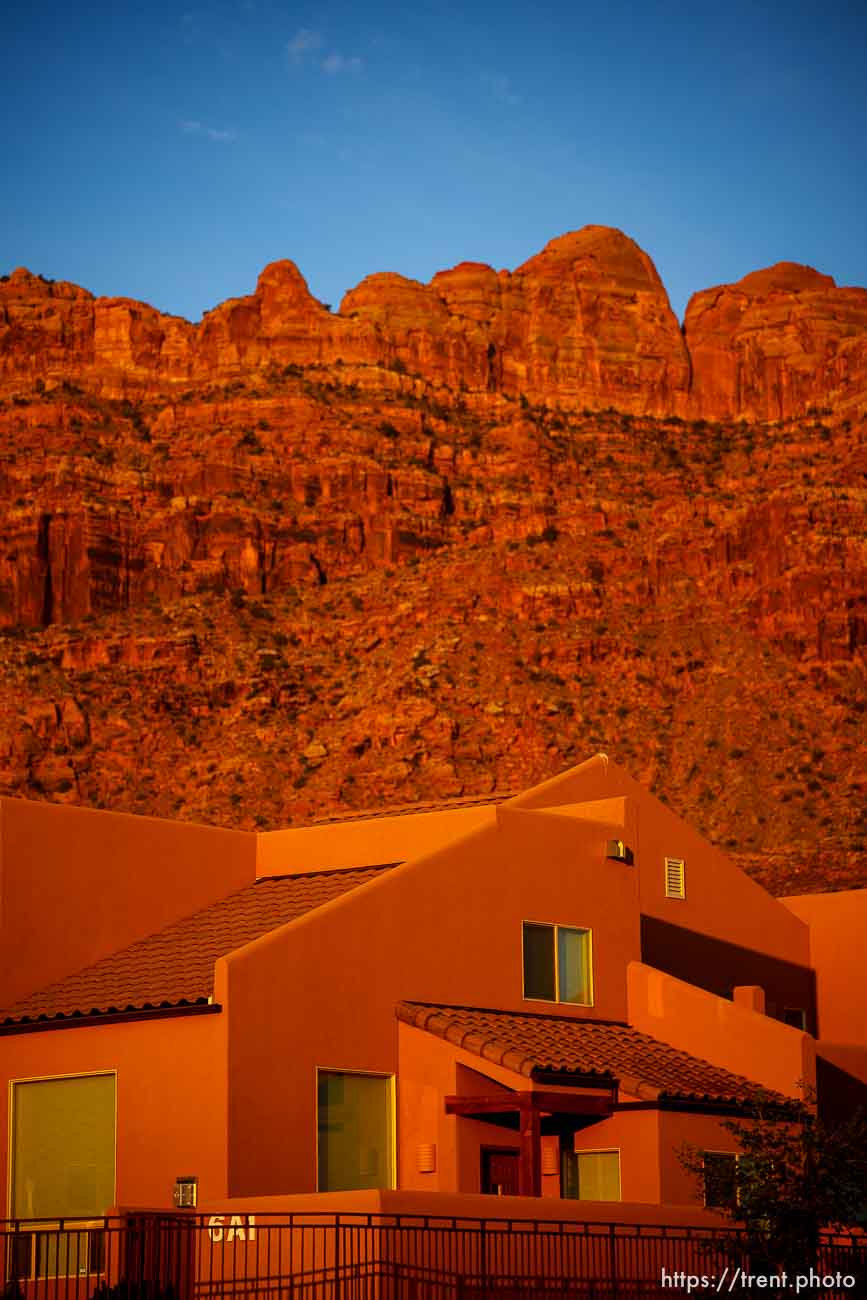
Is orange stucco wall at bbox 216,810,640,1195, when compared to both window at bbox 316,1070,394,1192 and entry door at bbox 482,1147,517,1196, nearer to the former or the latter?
window at bbox 316,1070,394,1192

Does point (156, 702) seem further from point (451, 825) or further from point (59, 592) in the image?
point (451, 825)

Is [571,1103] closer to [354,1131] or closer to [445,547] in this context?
[354,1131]

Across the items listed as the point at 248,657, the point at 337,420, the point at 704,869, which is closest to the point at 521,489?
the point at 337,420

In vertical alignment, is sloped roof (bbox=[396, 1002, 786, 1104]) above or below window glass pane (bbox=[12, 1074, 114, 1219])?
above

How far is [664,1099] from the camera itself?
96.4 feet

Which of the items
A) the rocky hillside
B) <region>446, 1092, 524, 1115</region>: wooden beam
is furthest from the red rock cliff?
<region>446, 1092, 524, 1115</region>: wooden beam

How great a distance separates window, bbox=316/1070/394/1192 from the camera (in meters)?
27.7

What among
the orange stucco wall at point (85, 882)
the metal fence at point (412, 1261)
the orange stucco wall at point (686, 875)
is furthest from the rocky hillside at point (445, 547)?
the metal fence at point (412, 1261)

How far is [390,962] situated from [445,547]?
78.8 meters

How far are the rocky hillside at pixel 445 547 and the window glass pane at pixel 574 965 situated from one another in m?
40.3

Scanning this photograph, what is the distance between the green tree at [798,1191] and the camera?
2320cm

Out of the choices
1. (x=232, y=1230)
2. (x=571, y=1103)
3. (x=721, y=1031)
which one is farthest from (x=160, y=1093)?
(x=721, y=1031)

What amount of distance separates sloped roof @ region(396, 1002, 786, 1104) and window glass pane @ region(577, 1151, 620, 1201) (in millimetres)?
1282

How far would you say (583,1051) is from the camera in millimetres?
30312
